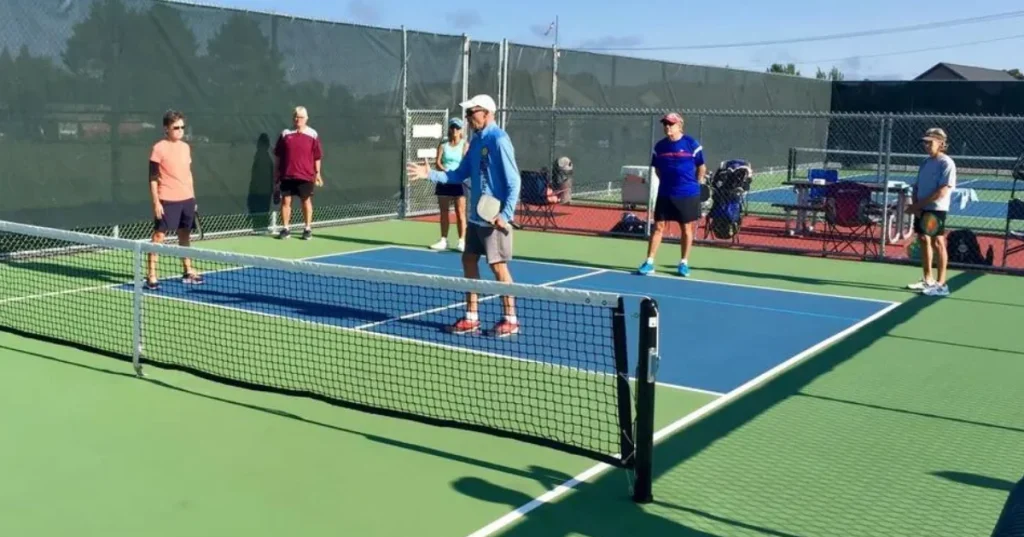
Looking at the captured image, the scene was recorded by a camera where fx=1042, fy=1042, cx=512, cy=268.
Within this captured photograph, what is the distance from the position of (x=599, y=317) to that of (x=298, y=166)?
6.28m

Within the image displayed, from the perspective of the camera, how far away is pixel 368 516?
467 cm

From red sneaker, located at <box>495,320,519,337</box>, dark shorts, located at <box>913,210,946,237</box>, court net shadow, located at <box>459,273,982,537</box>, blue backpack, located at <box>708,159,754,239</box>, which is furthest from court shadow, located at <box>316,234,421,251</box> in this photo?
court net shadow, located at <box>459,273,982,537</box>

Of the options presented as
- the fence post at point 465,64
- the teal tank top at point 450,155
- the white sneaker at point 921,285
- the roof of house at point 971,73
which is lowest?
the white sneaker at point 921,285

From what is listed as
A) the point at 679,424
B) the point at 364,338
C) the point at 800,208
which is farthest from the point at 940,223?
the point at 364,338

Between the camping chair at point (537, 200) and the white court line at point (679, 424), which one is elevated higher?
the camping chair at point (537, 200)

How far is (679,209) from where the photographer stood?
37.5 ft

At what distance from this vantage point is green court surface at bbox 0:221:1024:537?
4.66 meters

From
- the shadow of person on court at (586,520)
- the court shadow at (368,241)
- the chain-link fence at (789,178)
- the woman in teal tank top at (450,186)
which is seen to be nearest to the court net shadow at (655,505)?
the shadow of person on court at (586,520)

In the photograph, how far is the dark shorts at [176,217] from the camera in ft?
32.5

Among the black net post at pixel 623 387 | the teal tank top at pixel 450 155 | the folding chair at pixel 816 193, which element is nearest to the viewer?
the black net post at pixel 623 387

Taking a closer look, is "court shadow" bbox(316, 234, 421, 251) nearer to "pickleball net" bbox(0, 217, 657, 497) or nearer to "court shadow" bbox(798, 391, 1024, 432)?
"pickleball net" bbox(0, 217, 657, 497)

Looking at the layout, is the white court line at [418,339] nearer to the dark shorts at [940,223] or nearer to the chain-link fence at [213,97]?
the chain-link fence at [213,97]

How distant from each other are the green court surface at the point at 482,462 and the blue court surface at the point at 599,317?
54 centimetres

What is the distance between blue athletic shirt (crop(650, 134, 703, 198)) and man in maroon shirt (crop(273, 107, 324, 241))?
5016 mm
